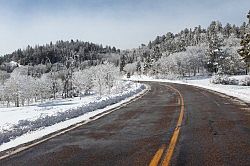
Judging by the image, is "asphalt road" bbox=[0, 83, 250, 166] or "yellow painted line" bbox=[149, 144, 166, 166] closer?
"yellow painted line" bbox=[149, 144, 166, 166]

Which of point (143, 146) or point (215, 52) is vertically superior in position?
point (215, 52)

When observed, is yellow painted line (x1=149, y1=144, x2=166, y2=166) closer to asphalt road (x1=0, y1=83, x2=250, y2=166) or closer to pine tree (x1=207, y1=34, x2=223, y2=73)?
asphalt road (x1=0, y1=83, x2=250, y2=166)

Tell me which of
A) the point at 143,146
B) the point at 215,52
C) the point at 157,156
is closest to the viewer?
the point at 157,156

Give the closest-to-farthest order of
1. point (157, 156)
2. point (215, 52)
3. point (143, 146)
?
point (157, 156) < point (143, 146) < point (215, 52)

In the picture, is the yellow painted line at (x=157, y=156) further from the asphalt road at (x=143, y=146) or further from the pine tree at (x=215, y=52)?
the pine tree at (x=215, y=52)

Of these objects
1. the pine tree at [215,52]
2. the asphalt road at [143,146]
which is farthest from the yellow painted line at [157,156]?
the pine tree at [215,52]

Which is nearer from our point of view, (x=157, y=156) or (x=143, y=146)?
(x=157, y=156)

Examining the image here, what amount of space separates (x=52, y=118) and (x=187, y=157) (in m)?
7.97

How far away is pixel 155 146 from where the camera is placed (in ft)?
24.7

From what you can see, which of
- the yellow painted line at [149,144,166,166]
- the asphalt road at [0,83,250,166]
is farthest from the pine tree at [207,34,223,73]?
the yellow painted line at [149,144,166,166]

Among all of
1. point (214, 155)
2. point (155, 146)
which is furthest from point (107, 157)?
point (214, 155)

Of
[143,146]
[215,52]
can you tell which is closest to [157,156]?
[143,146]

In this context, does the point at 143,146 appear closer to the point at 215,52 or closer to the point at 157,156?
the point at 157,156

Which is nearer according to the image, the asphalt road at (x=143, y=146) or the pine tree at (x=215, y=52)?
the asphalt road at (x=143, y=146)
